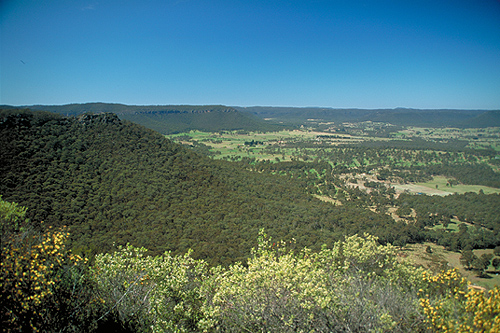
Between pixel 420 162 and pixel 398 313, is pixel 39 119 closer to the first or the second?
pixel 398 313

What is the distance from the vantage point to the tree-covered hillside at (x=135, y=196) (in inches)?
1192

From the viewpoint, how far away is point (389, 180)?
105750 millimetres

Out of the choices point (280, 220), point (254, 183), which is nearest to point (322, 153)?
point (254, 183)

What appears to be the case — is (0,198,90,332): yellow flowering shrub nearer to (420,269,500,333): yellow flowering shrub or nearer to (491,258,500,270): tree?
(420,269,500,333): yellow flowering shrub

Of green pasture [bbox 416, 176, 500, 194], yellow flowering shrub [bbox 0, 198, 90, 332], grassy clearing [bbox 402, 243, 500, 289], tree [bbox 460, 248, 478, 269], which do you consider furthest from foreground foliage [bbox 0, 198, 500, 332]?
green pasture [bbox 416, 176, 500, 194]

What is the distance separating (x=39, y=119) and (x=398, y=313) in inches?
2160

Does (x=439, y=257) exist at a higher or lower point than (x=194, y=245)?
lower

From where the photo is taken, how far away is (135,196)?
39000 millimetres

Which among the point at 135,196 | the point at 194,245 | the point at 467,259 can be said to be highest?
the point at 135,196

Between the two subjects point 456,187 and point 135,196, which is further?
point 456,187

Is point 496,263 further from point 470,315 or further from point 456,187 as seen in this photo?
point 456,187

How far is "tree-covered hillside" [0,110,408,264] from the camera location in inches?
1192

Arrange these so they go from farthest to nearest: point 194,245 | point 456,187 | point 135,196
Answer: point 456,187 < point 135,196 < point 194,245

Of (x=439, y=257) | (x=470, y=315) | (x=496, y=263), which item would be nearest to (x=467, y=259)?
(x=439, y=257)
